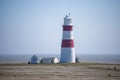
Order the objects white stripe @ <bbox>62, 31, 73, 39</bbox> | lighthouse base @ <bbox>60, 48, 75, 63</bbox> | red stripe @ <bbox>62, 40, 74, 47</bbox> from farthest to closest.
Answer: lighthouse base @ <bbox>60, 48, 75, 63</bbox> < red stripe @ <bbox>62, 40, 74, 47</bbox> < white stripe @ <bbox>62, 31, 73, 39</bbox>

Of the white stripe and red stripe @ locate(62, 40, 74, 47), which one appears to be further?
red stripe @ locate(62, 40, 74, 47)

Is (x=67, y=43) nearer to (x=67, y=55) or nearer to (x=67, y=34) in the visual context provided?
(x=67, y=34)

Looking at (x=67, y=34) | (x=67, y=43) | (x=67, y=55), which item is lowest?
(x=67, y=55)

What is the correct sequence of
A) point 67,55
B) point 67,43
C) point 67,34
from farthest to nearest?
point 67,55, point 67,43, point 67,34

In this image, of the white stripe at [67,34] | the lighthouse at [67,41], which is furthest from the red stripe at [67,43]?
the white stripe at [67,34]

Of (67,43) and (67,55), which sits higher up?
(67,43)

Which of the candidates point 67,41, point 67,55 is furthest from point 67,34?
point 67,55

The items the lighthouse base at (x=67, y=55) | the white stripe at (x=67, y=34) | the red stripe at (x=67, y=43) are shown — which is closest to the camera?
the white stripe at (x=67, y=34)

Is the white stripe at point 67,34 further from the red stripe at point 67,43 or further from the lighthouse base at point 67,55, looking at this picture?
the lighthouse base at point 67,55

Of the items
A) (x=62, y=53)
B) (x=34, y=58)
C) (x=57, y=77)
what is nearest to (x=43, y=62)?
(x=34, y=58)

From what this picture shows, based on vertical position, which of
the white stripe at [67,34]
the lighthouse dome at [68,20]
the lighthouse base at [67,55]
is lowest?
the lighthouse base at [67,55]

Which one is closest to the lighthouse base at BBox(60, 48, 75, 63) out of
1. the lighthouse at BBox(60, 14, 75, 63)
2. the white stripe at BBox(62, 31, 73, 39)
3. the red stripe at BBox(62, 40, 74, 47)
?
the lighthouse at BBox(60, 14, 75, 63)

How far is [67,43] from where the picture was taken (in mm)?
66812

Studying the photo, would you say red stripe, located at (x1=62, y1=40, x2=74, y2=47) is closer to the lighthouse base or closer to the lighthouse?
the lighthouse
